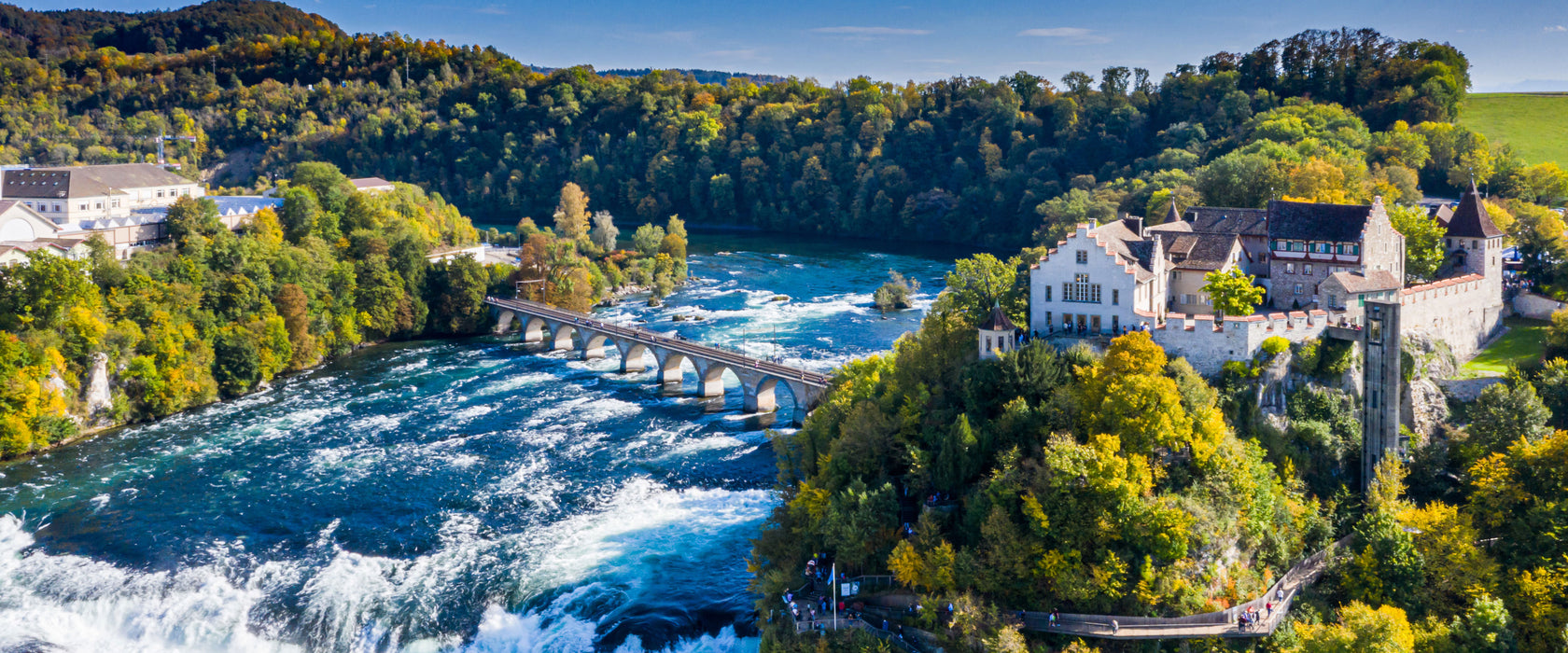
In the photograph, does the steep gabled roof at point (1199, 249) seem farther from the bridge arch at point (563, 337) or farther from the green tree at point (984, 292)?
the bridge arch at point (563, 337)

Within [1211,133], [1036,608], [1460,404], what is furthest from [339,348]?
[1211,133]

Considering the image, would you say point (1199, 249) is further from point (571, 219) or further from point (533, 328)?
point (571, 219)

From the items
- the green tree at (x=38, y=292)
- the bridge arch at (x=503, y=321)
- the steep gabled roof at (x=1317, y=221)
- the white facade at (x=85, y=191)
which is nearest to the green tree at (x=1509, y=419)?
the steep gabled roof at (x=1317, y=221)

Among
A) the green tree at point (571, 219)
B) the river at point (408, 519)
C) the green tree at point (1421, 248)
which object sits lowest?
the river at point (408, 519)

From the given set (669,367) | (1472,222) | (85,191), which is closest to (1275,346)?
(1472,222)

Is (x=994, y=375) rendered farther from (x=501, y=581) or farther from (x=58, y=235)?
(x=58, y=235)

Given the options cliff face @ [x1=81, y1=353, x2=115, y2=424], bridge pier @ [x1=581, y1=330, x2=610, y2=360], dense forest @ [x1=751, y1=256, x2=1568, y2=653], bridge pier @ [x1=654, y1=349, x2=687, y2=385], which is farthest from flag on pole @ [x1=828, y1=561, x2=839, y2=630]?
cliff face @ [x1=81, y1=353, x2=115, y2=424]

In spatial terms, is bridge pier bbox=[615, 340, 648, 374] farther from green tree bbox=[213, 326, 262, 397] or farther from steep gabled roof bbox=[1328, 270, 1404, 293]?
steep gabled roof bbox=[1328, 270, 1404, 293]
